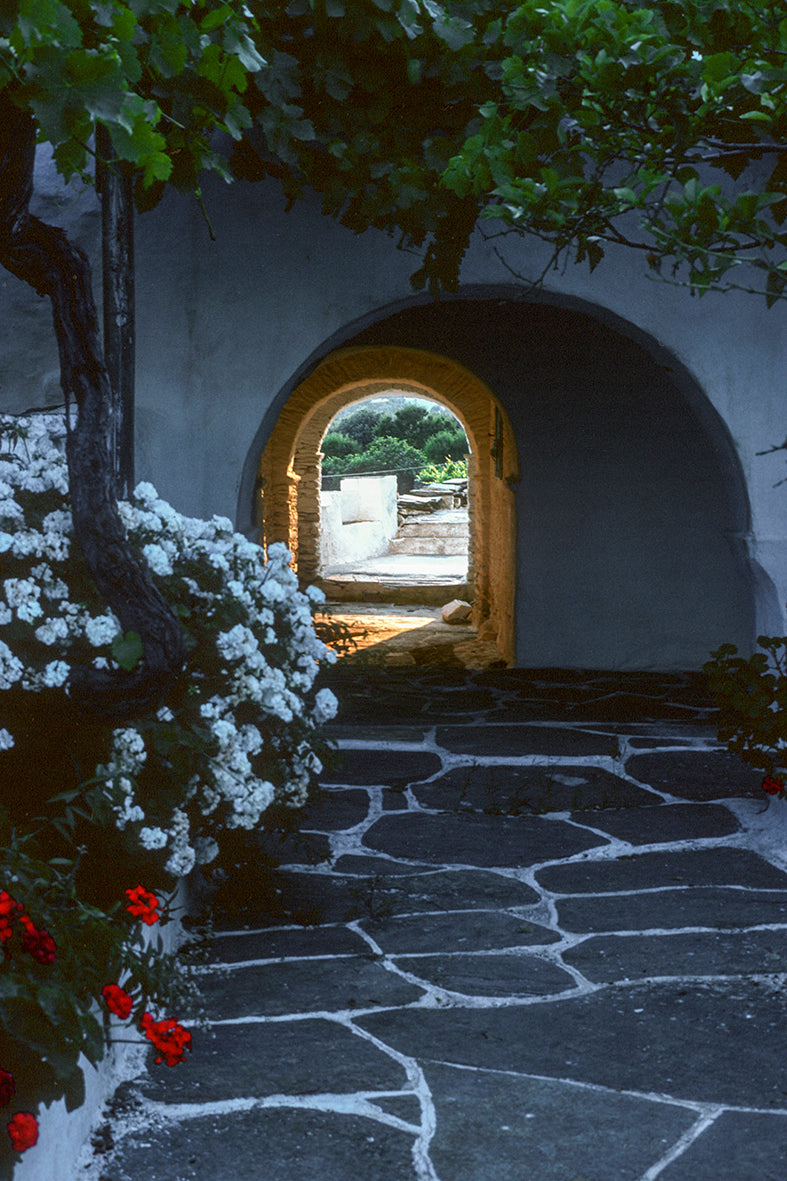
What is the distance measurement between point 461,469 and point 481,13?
2980 cm

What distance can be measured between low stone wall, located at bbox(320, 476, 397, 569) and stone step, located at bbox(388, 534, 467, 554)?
0.93 ft

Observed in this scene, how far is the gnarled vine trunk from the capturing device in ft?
8.70

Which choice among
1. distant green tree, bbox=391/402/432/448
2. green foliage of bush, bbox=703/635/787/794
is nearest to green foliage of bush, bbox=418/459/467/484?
distant green tree, bbox=391/402/432/448

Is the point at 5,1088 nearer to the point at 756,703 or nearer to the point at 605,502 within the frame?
the point at 756,703

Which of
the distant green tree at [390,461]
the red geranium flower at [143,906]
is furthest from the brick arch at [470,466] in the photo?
the distant green tree at [390,461]

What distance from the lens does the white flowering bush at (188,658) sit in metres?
2.99

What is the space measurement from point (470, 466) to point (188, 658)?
32.1 ft

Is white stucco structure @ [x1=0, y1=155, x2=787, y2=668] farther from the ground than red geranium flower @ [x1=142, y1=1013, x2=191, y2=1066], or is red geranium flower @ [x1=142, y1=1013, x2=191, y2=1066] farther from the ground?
white stucco structure @ [x1=0, y1=155, x2=787, y2=668]

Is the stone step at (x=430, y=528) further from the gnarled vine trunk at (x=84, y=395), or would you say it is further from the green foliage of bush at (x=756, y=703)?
the gnarled vine trunk at (x=84, y=395)

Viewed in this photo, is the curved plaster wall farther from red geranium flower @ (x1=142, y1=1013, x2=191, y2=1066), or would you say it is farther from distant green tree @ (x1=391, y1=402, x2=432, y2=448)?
distant green tree @ (x1=391, y1=402, x2=432, y2=448)

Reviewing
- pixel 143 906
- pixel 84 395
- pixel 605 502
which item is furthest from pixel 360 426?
pixel 143 906

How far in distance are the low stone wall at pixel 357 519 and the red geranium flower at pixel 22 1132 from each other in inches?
807

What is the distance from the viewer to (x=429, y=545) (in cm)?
2725

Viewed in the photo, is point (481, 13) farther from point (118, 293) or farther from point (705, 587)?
point (705, 587)
